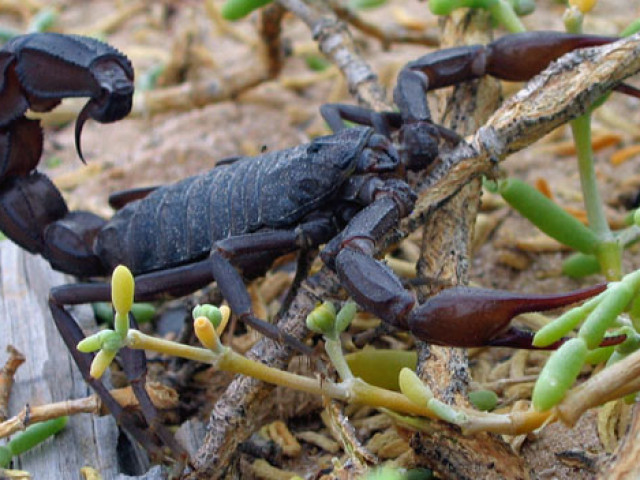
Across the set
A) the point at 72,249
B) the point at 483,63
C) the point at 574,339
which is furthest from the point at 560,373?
the point at 72,249

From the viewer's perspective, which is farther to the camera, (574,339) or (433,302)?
(433,302)

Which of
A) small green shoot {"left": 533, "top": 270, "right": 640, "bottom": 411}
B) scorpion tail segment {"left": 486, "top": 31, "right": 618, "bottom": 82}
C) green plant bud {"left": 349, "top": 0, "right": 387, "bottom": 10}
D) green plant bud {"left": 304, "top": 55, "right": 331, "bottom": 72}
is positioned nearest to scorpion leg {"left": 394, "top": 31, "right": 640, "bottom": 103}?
scorpion tail segment {"left": 486, "top": 31, "right": 618, "bottom": 82}

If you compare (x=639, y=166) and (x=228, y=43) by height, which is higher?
(x=228, y=43)

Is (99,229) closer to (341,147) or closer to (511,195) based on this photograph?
(341,147)

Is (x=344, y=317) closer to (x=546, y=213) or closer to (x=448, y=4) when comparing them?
(x=546, y=213)

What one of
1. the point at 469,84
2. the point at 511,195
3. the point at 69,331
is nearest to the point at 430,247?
the point at 511,195

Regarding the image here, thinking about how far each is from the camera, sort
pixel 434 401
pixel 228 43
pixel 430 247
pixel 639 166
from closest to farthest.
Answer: pixel 434 401, pixel 430 247, pixel 639 166, pixel 228 43
